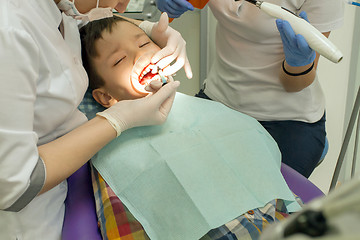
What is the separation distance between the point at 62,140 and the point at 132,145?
0.24m

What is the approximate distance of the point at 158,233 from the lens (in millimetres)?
924

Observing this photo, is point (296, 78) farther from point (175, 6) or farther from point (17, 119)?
point (17, 119)

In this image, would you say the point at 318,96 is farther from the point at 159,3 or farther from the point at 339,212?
the point at 339,212

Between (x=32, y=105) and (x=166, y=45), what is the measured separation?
27.1 inches

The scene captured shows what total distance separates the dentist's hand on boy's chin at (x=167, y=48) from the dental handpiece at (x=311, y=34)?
1.10 ft

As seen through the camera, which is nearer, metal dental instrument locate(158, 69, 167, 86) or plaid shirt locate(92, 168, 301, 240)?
plaid shirt locate(92, 168, 301, 240)

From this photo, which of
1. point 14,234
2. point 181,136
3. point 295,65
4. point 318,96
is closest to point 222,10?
point 295,65

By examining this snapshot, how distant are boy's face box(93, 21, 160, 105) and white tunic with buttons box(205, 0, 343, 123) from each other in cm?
47

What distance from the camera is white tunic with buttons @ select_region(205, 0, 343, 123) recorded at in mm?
1469

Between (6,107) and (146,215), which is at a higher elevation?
(6,107)

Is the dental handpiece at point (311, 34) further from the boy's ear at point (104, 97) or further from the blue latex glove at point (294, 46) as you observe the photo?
the boy's ear at point (104, 97)

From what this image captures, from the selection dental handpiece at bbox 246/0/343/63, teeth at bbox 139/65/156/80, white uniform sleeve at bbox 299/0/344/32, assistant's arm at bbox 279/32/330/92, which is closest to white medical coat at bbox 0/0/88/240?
teeth at bbox 139/65/156/80

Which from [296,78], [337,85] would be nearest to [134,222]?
[296,78]

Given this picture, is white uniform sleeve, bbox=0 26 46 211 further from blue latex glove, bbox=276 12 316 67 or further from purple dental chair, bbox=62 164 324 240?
blue latex glove, bbox=276 12 316 67
